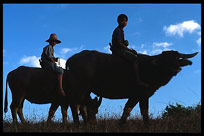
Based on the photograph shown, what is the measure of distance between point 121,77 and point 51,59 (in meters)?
2.95

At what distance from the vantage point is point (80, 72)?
733cm

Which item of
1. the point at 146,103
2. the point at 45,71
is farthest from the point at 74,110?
the point at 45,71

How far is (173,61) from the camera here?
7.17m

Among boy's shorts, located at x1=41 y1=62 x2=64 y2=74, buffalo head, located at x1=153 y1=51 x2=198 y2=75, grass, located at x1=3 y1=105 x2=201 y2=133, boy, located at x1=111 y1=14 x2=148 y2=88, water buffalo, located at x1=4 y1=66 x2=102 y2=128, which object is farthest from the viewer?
water buffalo, located at x1=4 y1=66 x2=102 y2=128

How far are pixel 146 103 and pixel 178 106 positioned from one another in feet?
16.6

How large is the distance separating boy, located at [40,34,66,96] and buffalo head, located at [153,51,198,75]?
3.75m

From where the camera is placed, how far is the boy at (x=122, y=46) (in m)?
7.30

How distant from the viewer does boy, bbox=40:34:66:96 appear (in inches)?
351

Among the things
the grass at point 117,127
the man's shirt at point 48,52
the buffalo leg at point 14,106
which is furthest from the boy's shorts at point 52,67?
the grass at point 117,127

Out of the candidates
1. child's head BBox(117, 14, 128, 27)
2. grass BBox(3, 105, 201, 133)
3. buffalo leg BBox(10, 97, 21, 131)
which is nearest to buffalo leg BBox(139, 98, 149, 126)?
grass BBox(3, 105, 201, 133)

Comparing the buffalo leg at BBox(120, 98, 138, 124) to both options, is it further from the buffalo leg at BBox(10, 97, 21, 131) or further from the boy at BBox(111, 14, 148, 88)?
the buffalo leg at BBox(10, 97, 21, 131)

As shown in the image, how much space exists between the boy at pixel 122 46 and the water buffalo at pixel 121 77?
0.49 ft

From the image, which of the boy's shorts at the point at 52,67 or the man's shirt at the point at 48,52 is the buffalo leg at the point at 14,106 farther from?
the man's shirt at the point at 48,52

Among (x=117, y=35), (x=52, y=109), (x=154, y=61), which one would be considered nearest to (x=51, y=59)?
(x=52, y=109)
